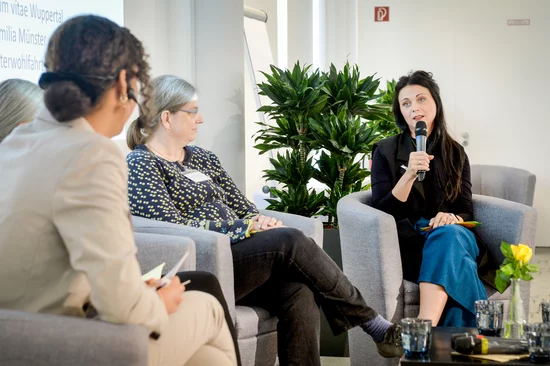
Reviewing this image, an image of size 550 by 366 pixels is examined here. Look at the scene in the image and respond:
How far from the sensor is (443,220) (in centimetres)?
361

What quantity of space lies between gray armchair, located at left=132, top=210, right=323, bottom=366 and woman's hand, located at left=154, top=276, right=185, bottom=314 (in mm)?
867

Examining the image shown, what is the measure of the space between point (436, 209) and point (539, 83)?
4631 millimetres

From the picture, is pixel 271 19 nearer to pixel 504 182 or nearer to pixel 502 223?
pixel 504 182

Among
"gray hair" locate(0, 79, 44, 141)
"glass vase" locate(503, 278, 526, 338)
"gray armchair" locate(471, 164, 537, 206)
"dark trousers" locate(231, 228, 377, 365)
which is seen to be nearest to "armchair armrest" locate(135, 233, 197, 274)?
"dark trousers" locate(231, 228, 377, 365)

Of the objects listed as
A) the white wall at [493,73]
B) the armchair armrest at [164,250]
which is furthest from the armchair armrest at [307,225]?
the white wall at [493,73]

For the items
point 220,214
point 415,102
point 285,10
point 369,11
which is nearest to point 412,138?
point 415,102

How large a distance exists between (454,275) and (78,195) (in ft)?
6.91

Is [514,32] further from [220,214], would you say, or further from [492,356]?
[492,356]

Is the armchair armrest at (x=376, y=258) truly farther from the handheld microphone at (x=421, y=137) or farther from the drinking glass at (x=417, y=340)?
the drinking glass at (x=417, y=340)

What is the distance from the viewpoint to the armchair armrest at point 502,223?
3.50 m

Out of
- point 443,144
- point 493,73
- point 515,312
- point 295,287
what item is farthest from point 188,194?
point 493,73

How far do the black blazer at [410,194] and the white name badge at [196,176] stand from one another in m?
0.84

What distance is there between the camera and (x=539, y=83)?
7887 millimetres

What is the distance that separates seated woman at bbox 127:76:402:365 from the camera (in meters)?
3.07
